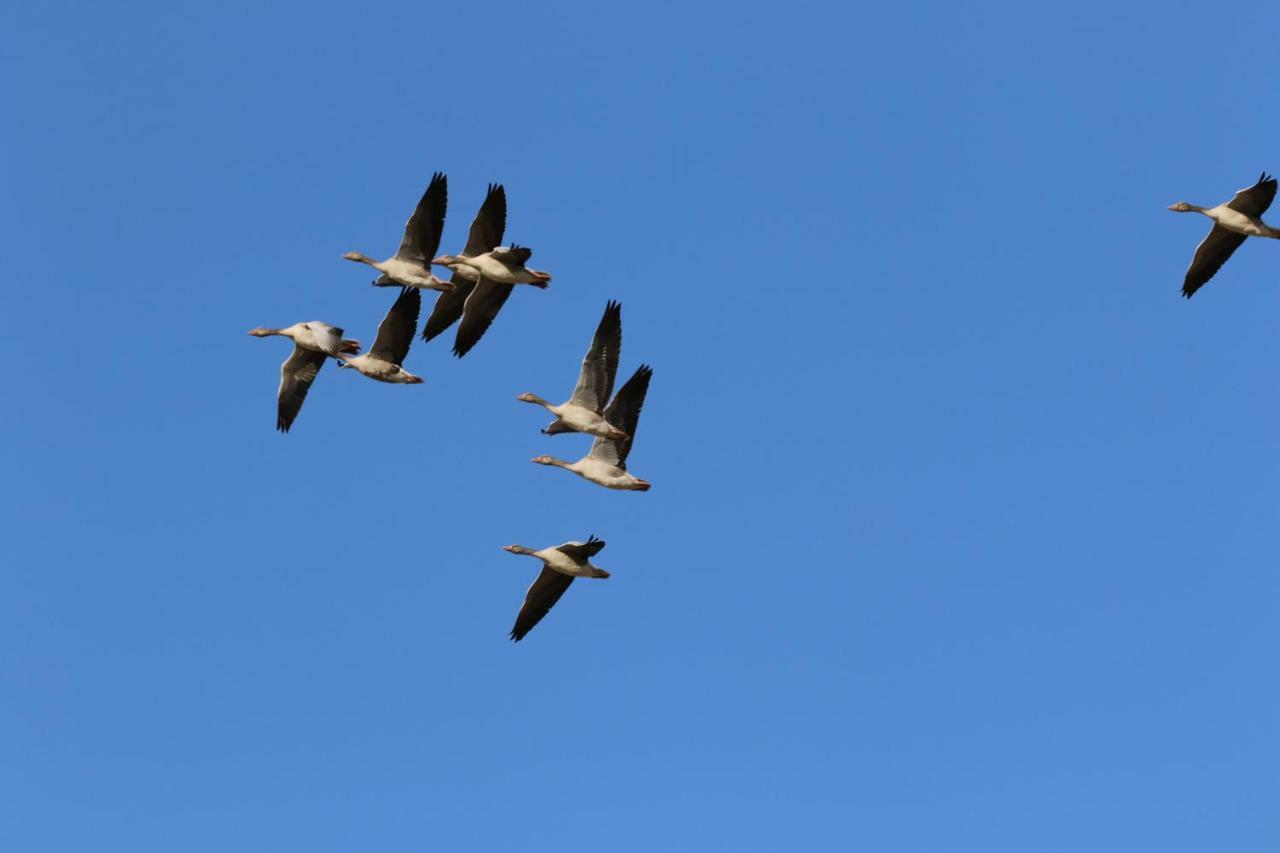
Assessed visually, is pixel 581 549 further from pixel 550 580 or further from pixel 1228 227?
pixel 1228 227

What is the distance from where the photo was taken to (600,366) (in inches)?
1618

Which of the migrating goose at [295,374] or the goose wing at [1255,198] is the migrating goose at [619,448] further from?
the goose wing at [1255,198]

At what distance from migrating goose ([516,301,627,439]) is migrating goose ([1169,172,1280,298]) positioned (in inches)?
524

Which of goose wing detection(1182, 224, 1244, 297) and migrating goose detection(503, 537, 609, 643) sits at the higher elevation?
goose wing detection(1182, 224, 1244, 297)

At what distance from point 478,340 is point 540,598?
22.0 ft

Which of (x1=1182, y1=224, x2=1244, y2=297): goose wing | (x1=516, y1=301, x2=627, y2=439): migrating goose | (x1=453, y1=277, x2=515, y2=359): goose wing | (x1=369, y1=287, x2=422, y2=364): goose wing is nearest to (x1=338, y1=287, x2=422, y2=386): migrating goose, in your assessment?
(x1=369, y1=287, x2=422, y2=364): goose wing

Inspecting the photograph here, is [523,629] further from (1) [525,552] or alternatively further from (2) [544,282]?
(2) [544,282]

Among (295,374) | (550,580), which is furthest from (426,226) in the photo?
(550,580)

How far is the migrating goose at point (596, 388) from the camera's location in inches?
1608

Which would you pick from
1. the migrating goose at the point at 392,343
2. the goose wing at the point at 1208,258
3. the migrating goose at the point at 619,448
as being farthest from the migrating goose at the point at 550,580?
the goose wing at the point at 1208,258

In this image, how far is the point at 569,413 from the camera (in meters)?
41.1

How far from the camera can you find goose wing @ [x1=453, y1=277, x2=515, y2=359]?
45.2 metres

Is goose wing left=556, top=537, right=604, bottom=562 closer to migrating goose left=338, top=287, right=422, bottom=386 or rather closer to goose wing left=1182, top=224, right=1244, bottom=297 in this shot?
migrating goose left=338, top=287, right=422, bottom=386

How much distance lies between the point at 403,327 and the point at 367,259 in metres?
2.71
